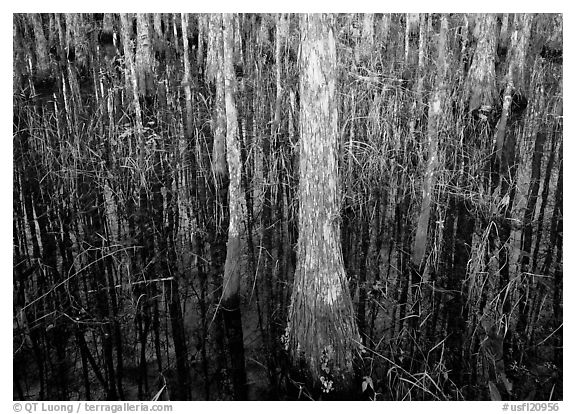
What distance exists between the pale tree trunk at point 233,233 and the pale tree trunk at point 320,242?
38 centimetres

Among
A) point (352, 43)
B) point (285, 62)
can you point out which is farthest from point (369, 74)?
point (285, 62)

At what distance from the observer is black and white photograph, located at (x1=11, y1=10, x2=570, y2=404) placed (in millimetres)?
2506

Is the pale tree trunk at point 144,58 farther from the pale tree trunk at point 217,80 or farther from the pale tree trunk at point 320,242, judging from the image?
the pale tree trunk at point 320,242

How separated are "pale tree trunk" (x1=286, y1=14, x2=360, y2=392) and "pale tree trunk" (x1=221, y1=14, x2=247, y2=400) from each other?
0.38 m

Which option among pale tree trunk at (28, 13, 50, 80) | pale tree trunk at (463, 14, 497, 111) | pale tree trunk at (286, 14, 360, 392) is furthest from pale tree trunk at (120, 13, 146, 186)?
pale tree trunk at (463, 14, 497, 111)

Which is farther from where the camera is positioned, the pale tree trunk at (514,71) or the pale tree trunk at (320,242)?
the pale tree trunk at (514,71)

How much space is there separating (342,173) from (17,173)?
6.60 ft

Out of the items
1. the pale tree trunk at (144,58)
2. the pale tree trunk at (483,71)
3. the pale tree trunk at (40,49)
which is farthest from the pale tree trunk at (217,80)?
the pale tree trunk at (483,71)

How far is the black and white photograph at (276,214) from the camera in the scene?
2.51m

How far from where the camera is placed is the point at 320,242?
231 centimetres

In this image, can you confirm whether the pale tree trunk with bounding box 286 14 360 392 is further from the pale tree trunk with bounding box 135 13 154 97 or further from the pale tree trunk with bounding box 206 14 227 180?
the pale tree trunk with bounding box 135 13 154 97

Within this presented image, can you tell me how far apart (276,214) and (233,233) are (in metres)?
0.32

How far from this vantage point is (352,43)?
2498mm
